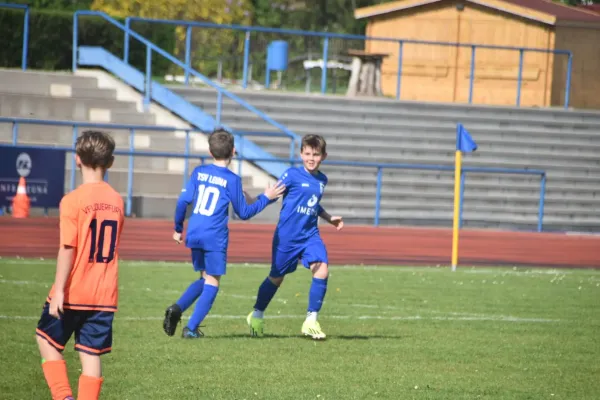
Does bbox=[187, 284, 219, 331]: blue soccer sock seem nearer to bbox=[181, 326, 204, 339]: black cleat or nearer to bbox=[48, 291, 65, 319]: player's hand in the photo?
bbox=[181, 326, 204, 339]: black cleat

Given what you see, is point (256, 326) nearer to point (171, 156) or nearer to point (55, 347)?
point (55, 347)

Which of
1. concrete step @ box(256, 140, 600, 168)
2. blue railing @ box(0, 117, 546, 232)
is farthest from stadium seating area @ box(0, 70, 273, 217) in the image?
concrete step @ box(256, 140, 600, 168)

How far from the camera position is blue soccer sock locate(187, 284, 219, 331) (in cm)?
970

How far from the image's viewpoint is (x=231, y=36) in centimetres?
5150

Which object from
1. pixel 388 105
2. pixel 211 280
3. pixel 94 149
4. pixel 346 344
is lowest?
pixel 346 344

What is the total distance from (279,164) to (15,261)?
10816 mm

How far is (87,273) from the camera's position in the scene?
6.36 meters

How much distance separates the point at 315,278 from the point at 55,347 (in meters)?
4.11

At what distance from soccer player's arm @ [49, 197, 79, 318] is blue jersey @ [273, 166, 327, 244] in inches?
163

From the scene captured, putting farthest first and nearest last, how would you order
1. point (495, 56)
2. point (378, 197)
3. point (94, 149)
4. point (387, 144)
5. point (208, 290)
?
1. point (495, 56)
2. point (387, 144)
3. point (378, 197)
4. point (208, 290)
5. point (94, 149)

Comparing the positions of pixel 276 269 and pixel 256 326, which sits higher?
pixel 276 269

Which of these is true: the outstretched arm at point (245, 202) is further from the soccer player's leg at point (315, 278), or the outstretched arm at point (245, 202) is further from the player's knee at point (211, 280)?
the soccer player's leg at point (315, 278)

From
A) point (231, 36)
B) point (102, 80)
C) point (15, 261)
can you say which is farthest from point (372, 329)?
point (231, 36)

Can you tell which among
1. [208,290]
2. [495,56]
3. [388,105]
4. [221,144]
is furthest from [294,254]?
[495,56]
